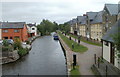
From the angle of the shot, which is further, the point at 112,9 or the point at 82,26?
the point at 82,26

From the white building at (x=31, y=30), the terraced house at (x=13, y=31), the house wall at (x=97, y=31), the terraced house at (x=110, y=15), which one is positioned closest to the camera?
the terraced house at (x=110, y=15)

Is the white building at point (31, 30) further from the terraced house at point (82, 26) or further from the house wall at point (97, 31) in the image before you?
the house wall at point (97, 31)

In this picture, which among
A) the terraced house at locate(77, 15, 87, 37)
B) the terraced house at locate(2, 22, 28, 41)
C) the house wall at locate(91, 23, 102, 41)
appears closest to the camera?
the house wall at locate(91, 23, 102, 41)

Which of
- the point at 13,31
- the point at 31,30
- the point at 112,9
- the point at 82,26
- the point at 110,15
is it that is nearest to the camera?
the point at 110,15

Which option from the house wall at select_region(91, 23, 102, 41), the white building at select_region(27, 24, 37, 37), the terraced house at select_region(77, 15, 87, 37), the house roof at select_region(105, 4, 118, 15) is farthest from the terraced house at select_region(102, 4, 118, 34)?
the white building at select_region(27, 24, 37, 37)

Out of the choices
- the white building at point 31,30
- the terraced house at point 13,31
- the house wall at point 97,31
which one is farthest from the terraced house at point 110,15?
the white building at point 31,30

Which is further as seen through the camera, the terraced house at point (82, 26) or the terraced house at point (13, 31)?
the terraced house at point (82, 26)

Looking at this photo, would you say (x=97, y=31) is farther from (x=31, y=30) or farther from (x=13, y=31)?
(x=31, y=30)

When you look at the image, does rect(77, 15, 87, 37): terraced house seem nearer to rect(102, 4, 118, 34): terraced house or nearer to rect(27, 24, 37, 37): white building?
rect(102, 4, 118, 34): terraced house

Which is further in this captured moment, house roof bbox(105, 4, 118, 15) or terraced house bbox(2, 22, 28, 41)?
terraced house bbox(2, 22, 28, 41)

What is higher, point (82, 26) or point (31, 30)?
point (82, 26)

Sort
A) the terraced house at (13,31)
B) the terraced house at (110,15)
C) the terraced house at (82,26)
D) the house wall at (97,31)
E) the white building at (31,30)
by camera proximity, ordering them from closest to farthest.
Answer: the terraced house at (110,15), the house wall at (97,31), the terraced house at (13,31), the terraced house at (82,26), the white building at (31,30)

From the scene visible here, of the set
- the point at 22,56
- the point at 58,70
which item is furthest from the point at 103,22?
the point at 58,70

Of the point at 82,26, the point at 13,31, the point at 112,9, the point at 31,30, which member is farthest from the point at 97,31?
the point at 31,30
